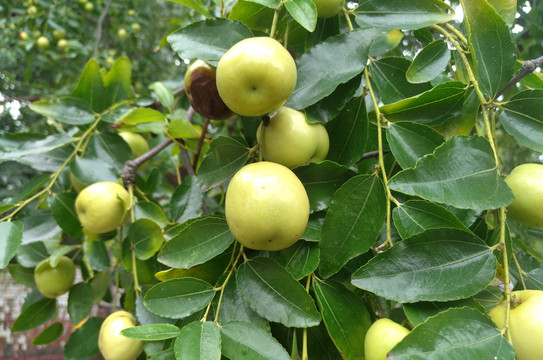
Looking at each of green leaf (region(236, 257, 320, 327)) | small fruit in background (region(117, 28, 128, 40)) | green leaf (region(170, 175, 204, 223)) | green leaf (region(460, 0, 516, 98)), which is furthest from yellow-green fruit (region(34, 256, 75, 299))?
small fruit in background (region(117, 28, 128, 40))

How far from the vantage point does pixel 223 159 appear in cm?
82

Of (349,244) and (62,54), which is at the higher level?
(349,244)

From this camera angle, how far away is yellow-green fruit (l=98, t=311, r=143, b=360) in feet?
2.79

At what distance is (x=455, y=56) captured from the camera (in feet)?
3.05

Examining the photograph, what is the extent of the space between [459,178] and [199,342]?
458 millimetres

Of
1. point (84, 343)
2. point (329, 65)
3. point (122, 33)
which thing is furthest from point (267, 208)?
point (122, 33)

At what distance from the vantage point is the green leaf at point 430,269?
57cm

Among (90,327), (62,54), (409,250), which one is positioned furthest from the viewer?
(62,54)

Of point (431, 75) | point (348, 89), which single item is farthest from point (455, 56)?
point (348, 89)

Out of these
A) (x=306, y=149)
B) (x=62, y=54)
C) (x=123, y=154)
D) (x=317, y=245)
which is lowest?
(x=62, y=54)

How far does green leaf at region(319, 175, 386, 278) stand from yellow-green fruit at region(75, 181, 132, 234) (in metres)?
0.57

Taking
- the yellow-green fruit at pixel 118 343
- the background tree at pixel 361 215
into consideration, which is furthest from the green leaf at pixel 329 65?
the yellow-green fruit at pixel 118 343

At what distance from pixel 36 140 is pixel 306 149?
920mm

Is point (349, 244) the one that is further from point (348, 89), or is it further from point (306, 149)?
point (348, 89)
